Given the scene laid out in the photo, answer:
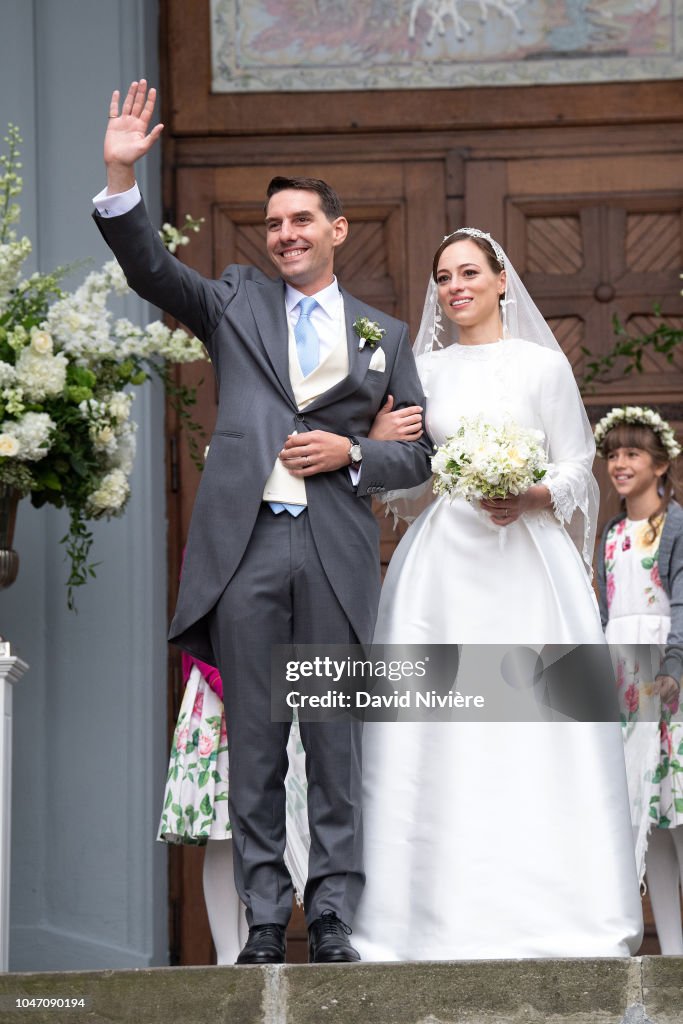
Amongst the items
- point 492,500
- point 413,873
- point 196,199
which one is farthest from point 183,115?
point 413,873

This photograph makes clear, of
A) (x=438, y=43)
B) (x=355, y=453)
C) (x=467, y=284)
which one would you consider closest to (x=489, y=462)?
(x=355, y=453)

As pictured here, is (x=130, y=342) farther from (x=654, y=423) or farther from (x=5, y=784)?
(x=654, y=423)

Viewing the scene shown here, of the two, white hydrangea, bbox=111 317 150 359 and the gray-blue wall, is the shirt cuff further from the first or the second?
the gray-blue wall

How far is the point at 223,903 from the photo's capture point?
15.8 feet

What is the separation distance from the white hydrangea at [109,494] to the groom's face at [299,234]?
132 cm

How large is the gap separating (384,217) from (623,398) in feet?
4.02

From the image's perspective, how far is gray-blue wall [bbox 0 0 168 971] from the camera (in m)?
5.78

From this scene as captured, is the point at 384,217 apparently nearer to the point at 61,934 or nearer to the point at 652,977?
the point at 61,934

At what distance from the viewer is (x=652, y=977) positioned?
10.5 feet

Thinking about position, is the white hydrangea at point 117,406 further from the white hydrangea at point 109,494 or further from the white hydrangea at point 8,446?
the white hydrangea at point 8,446

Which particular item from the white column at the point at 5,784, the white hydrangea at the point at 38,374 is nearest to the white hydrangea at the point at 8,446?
the white hydrangea at the point at 38,374

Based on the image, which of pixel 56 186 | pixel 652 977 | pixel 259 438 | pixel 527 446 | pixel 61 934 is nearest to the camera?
pixel 652 977

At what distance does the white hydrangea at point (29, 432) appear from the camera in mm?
4828

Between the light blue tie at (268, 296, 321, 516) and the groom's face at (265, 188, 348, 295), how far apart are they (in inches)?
2.7
